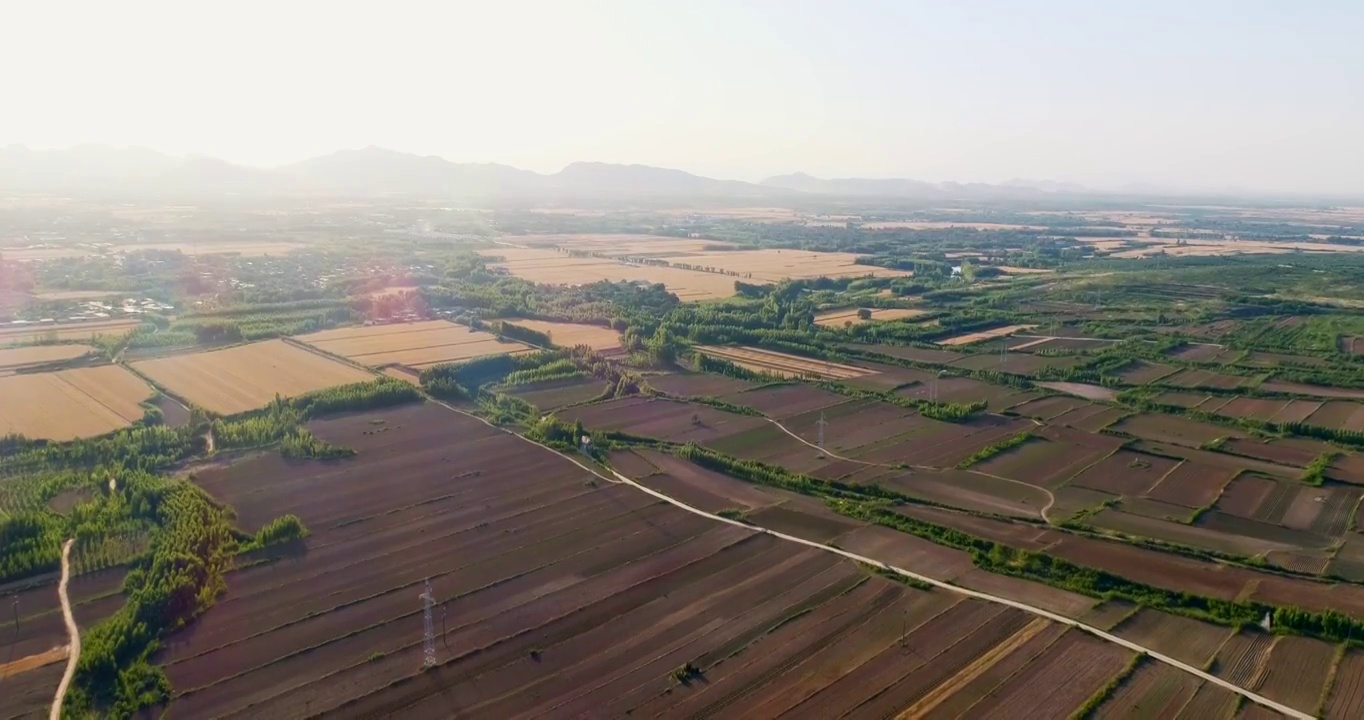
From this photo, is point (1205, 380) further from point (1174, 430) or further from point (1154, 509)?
point (1154, 509)

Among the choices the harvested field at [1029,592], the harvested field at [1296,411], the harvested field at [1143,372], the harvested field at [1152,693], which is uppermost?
the harvested field at [1296,411]

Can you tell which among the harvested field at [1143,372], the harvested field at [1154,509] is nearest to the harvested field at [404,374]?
the harvested field at [1154,509]

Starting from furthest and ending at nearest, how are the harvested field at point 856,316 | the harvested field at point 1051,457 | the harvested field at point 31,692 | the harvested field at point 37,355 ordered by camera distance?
the harvested field at point 856,316 → the harvested field at point 37,355 → the harvested field at point 1051,457 → the harvested field at point 31,692

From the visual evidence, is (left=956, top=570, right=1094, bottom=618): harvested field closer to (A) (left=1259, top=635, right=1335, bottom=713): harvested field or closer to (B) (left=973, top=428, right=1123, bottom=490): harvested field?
(A) (left=1259, top=635, right=1335, bottom=713): harvested field

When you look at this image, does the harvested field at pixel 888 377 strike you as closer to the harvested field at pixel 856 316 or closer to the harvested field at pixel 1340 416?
the harvested field at pixel 856 316

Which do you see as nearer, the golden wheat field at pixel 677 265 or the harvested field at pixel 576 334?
the harvested field at pixel 576 334

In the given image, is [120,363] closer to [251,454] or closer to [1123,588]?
[251,454]
